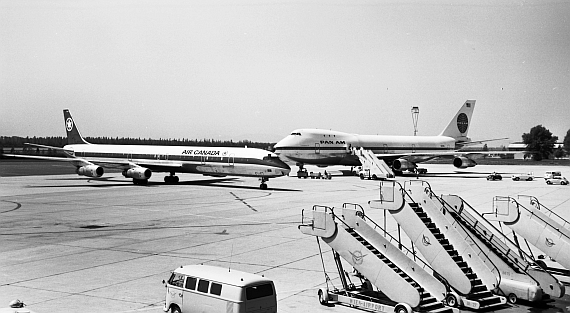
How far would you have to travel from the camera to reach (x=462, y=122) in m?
98.5

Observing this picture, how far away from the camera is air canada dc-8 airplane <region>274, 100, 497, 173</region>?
8175cm

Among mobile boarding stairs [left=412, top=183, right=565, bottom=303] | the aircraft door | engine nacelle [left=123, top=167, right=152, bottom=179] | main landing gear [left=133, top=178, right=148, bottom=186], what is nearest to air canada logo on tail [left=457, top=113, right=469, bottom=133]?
the aircraft door

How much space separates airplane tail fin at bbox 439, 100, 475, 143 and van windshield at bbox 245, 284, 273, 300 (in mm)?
89352

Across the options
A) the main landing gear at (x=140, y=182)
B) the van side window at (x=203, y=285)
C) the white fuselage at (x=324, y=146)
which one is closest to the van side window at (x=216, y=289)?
the van side window at (x=203, y=285)

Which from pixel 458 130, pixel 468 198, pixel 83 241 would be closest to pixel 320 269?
pixel 83 241

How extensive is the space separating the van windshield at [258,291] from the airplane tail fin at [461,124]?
89352 millimetres

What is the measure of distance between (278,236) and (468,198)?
26.9m

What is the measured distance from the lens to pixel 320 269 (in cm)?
2123

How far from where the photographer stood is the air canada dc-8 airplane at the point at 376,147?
268 ft

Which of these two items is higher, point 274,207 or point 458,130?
point 458,130

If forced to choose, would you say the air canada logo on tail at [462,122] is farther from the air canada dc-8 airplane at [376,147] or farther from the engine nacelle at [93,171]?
the engine nacelle at [93,171]

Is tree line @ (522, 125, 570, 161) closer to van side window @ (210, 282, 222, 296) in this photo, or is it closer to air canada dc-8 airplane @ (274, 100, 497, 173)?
air canada dc-8 airplane @ (274, 100, 497, 173)

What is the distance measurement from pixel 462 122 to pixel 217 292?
91.6 m

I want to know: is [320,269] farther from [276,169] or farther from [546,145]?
[546,145]
